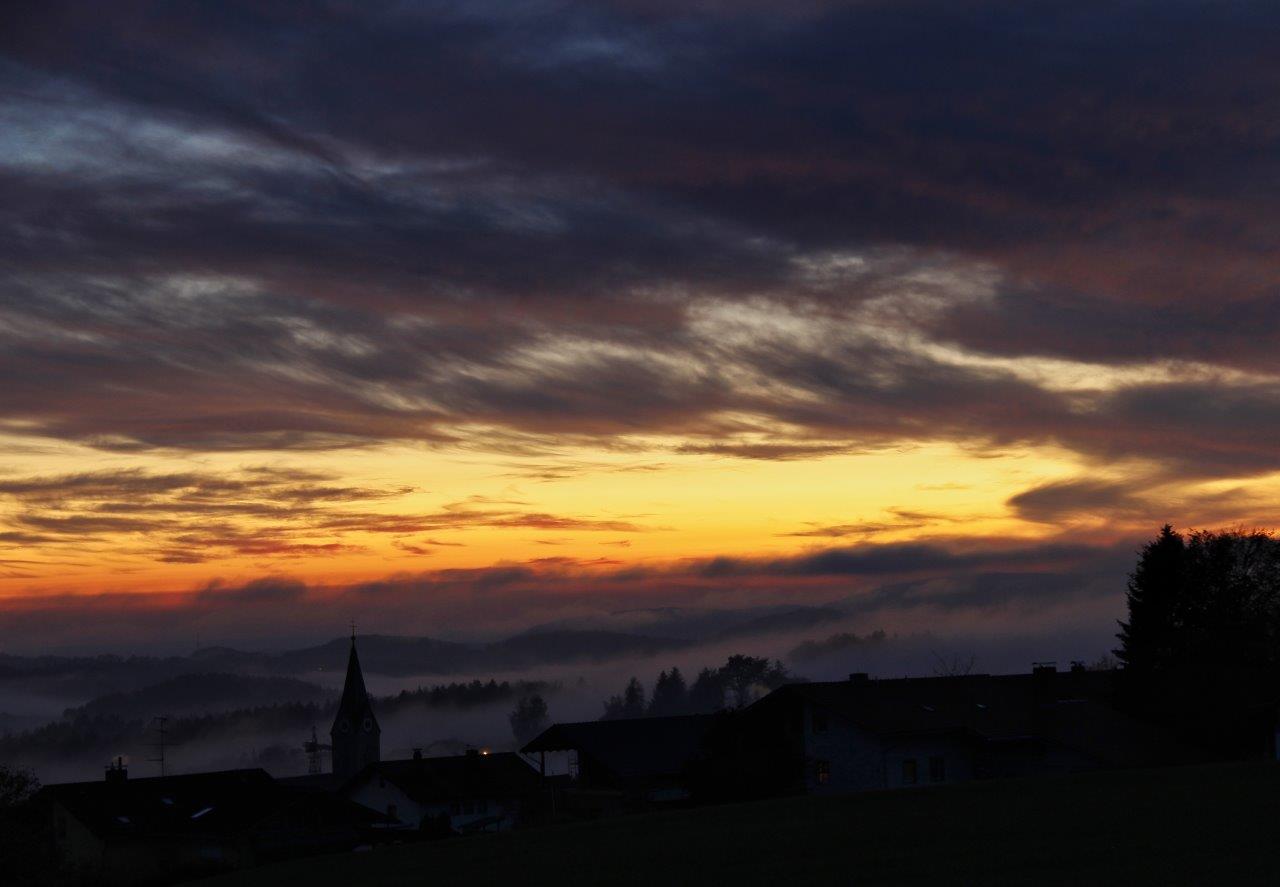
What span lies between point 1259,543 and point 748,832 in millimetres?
72018

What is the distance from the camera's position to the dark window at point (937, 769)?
71.8 m

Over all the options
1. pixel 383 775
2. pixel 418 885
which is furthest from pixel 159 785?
pixel 418 885

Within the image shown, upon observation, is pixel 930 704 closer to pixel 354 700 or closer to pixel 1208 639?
pixel 1208 639

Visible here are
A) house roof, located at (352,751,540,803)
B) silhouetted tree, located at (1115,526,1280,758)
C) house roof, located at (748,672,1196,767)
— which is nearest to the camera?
house roof, located at (748,672,1196,767)

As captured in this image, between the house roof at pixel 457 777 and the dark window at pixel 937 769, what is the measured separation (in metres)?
39.8

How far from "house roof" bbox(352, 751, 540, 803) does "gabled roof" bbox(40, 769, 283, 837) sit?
1050 centimetres

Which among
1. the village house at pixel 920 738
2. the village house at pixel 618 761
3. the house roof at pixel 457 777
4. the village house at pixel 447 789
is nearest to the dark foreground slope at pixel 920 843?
the village house at pixel 920 738

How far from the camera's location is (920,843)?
41.7 meters

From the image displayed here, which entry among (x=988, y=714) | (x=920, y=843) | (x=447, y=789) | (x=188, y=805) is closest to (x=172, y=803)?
(x=188, y=805)

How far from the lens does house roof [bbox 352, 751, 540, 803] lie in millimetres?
104812

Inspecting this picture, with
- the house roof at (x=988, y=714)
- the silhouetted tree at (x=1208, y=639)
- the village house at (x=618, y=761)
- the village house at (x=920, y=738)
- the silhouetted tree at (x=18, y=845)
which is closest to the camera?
the silhouetted tree at (x=18, y=845)

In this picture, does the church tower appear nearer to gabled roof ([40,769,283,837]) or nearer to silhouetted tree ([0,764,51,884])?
gabled roof ([40,769,283,837])

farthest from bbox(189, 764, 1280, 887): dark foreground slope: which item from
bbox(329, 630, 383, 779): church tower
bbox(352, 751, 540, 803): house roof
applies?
bbox(329, 630, 383, 779): church tower

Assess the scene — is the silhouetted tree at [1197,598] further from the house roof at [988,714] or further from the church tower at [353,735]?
the church tower at [353,735]
